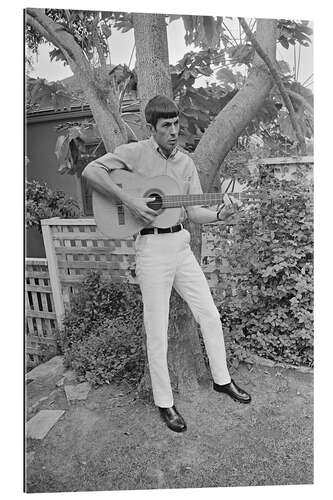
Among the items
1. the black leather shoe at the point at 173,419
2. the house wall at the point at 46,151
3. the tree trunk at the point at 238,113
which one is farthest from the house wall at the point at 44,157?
the black leather shoe at the point at 173,419

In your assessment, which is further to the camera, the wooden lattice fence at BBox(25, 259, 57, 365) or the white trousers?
the wooden lattice fence at BBox(25, 259, 57, 365)

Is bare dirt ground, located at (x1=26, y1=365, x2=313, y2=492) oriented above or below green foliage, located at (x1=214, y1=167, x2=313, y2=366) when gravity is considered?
below

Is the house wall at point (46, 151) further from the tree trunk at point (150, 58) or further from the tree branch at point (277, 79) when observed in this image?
the tree branch at point (277, 79)

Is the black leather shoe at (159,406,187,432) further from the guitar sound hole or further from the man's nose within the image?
the man's nose

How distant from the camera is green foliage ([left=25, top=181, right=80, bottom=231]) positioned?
256 centimetres

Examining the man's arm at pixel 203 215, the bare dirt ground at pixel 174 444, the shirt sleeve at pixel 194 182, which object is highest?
the shirt sleeve at pixel 194 182

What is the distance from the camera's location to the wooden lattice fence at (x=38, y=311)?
8.68ft

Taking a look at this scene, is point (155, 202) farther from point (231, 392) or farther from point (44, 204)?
point (231, 392)

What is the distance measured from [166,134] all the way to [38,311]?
1.00 metres

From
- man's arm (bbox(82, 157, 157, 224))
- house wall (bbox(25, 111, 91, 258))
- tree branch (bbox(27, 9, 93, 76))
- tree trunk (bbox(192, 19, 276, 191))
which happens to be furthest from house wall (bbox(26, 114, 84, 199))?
tree trunk (bbox(192, 19, 276, 191))

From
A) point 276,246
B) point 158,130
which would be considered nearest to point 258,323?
point 276,246

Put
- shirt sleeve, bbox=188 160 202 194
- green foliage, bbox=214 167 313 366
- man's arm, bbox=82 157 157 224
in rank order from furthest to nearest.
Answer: green foliage, bbox=214 167 313 366, shirt sleeve, bbox=188 160 202 194, man's arm, bbox=82 157 157 224
